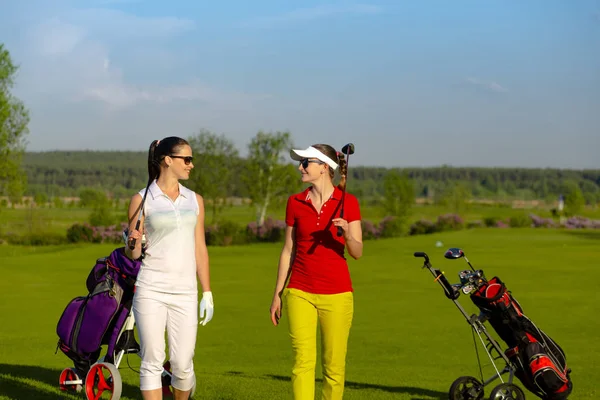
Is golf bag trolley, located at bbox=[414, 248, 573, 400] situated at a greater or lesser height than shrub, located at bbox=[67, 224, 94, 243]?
greater

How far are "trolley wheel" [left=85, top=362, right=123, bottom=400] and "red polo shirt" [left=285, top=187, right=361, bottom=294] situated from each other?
189cm

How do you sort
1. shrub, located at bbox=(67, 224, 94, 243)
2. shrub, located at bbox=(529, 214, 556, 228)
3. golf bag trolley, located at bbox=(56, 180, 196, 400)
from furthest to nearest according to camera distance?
shrub, located at bbox=(529, 214, 556, 228) → shrub, located at bbox=(67, 224, 94, 243) → golf bag trolley, located at bbox=(56, 180, 196, 400)

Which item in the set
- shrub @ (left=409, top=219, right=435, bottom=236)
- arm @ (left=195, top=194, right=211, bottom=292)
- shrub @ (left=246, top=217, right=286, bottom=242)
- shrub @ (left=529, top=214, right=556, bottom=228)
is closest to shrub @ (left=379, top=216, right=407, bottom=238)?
shrub @ (left=409, top=219, right=435, bottom=236)

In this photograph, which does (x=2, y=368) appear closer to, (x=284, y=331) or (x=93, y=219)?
(x=284, y=331)

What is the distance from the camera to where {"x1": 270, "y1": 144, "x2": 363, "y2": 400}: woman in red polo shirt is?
7.18 m

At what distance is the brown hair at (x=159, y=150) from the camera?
7.18 m

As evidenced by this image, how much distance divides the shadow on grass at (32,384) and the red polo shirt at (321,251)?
3.25 metres

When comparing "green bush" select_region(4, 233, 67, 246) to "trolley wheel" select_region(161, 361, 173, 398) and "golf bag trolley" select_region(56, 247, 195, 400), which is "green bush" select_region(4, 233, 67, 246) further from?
"trolley wheel" select_region(161, 361, 173, 398)

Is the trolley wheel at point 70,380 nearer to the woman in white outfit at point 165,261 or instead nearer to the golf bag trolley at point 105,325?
the golf bag trolley at point 105,325

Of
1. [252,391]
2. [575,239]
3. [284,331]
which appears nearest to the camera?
[252,391]

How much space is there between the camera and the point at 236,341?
17312 mm

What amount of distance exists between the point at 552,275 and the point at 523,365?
856 inches

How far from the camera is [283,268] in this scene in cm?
739

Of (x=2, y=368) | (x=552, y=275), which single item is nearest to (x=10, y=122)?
(x=552, y=275)
